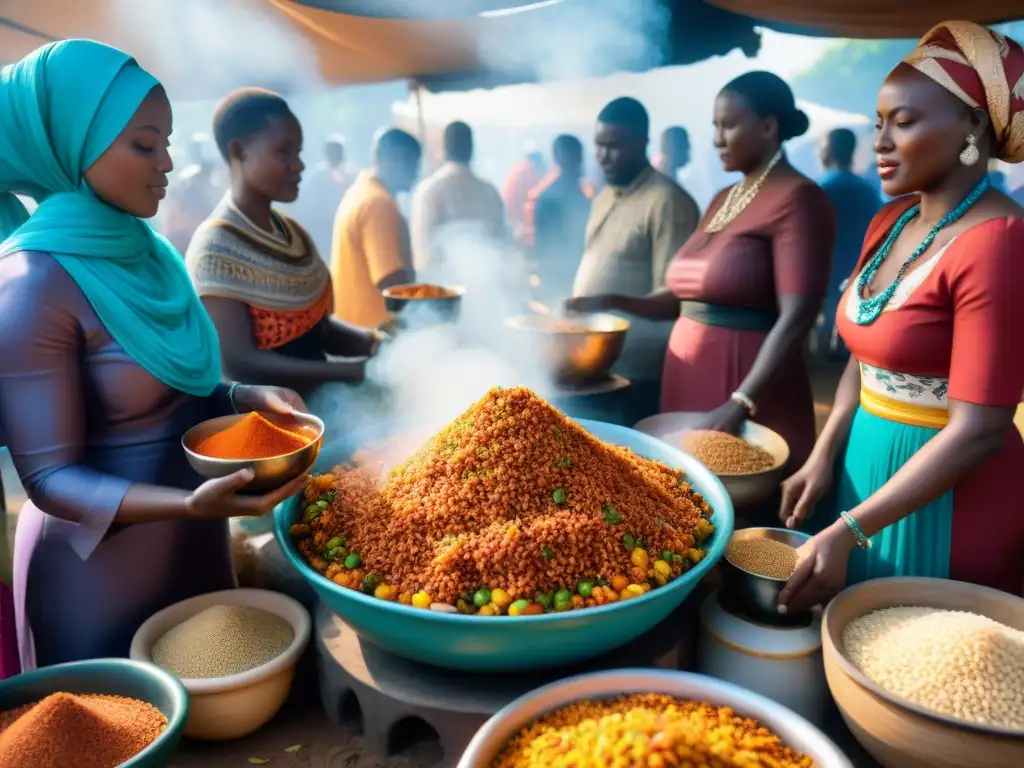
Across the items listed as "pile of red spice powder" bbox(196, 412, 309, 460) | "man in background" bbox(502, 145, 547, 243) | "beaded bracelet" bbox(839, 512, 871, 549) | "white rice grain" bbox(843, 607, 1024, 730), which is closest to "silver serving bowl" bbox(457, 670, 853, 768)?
"white rice grain" bbox(843, 607, 1024, 730)

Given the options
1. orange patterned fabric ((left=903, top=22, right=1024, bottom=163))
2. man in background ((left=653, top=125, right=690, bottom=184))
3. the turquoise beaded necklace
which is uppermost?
man in background ((left=653, top=125, right=690, bottom=184))

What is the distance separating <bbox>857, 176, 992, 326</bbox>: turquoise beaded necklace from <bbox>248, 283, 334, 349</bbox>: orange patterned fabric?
1927 millimetres

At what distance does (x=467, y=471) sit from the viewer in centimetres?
161

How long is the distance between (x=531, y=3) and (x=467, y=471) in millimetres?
A: 3423

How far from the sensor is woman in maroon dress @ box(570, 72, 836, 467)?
8.73 ft

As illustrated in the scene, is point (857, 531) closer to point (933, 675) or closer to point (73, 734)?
point (933, 675)

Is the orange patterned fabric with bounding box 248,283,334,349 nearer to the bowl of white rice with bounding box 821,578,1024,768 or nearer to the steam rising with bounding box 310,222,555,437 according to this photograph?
the steam rising with bounding box 310,222,555,437

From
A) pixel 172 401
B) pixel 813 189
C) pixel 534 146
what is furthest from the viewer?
pixel 534 146

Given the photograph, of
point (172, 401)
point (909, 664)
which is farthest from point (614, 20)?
point (909, 664)

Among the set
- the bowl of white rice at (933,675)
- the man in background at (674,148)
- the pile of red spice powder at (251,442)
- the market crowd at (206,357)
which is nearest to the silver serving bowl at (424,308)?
the market crowd at (206,357)

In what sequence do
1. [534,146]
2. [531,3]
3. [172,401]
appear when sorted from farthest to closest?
[534,146] → [531,3] → [172,401]

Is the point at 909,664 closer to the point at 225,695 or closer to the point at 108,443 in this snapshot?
A: the point at 225,695

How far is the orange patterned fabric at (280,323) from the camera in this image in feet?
8.30

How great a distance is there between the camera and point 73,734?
114 centimetres
